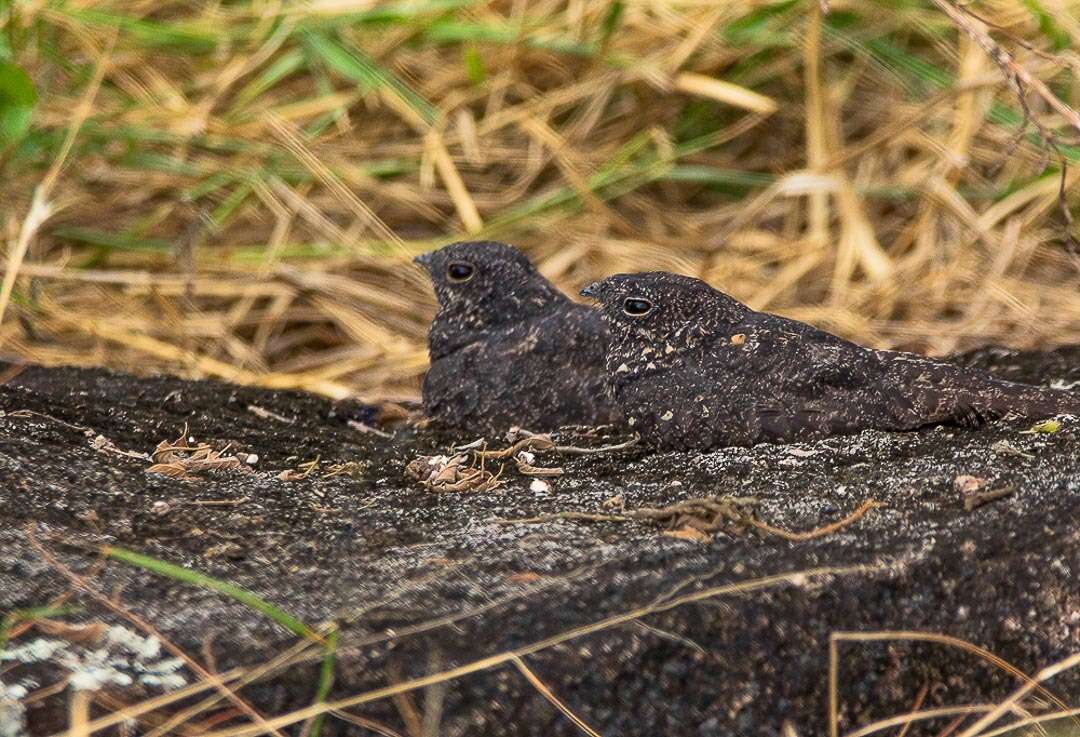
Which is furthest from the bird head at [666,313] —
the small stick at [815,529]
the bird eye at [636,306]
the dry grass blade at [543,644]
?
the dry grass blade at [543,644]

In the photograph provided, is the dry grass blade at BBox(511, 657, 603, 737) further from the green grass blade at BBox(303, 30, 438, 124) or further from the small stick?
the green grass blade at BBox(303, 30, 438, 124)

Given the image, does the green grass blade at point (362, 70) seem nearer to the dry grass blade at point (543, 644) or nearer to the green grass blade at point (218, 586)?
the green grass blade at point (218, 586)

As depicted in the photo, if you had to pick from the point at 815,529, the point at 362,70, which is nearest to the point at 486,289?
the point at 815,529

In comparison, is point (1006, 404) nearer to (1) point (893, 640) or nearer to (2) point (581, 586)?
(1) point (893, 640)

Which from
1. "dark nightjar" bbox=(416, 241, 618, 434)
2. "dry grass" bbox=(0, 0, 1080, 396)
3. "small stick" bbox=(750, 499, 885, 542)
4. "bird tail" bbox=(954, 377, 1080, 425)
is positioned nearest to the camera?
"small stick" bbox=(750, 499, 885, 542)

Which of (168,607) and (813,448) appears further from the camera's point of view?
(813,448)

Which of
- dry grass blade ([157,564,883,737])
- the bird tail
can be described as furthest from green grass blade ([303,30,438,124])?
dry grass blade ([157,564,883,737])

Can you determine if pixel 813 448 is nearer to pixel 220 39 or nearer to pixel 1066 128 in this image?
pixel 1066 128

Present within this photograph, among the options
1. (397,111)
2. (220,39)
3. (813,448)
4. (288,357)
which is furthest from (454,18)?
(813,448)
